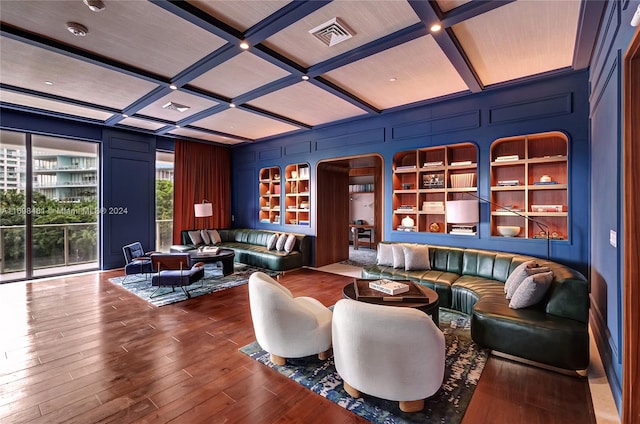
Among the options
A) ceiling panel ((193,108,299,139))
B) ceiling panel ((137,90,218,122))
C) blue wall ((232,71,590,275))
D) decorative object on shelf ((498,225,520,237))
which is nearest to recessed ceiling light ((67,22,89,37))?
ceiling panel ((137,90,218,122))

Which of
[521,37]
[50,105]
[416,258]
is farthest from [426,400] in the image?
[50,105]

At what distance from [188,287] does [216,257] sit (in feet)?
2.24

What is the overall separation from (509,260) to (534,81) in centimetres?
244

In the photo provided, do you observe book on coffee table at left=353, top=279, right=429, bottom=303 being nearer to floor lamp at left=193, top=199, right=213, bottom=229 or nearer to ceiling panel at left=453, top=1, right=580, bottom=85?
ceiling panel at left=453, top=1, right=580, bottom=85

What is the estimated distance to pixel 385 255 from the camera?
487cm

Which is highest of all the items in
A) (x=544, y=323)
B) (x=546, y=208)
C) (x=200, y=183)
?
(x=200, y=183)

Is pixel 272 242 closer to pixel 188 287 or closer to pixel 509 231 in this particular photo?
pixel 188 287

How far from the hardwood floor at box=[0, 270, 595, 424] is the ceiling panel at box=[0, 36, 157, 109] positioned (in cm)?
315

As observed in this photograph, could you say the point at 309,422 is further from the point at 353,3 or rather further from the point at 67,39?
the point at 67,39

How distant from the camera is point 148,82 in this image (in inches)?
165

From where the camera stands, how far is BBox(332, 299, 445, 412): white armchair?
1812mm

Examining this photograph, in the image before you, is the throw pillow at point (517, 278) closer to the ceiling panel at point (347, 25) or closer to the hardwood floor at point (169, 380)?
the hardwood floor at point (169, 380)

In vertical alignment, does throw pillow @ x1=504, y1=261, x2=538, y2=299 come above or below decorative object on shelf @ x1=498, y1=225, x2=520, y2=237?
below

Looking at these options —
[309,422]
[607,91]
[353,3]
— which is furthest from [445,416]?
[353,3]
